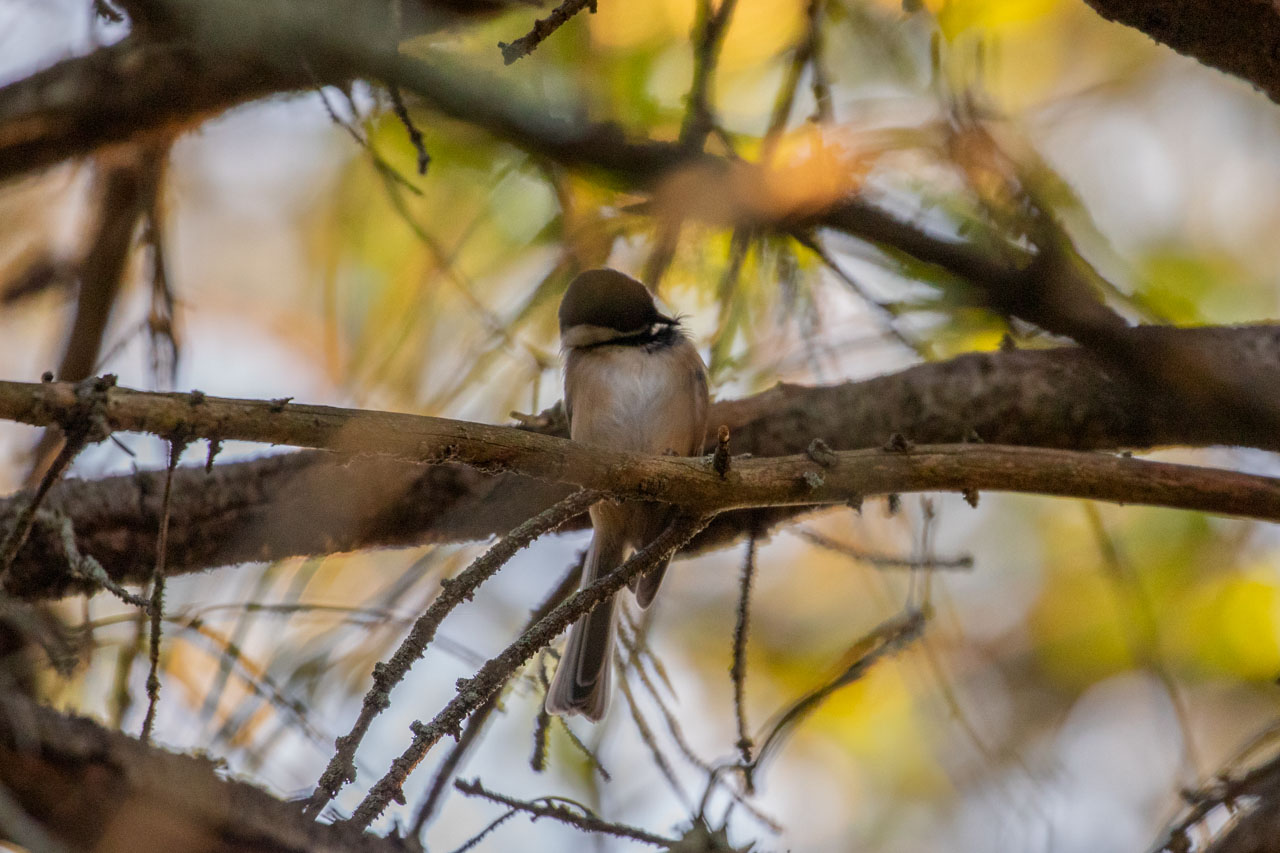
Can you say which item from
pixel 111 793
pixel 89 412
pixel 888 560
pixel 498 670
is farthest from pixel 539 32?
pixel 888 560

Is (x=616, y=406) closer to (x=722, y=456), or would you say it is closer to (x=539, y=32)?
(x=722, y=456)

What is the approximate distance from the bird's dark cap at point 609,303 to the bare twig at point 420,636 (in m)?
1.59

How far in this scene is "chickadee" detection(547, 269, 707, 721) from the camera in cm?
347

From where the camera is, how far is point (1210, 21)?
2.24 metres

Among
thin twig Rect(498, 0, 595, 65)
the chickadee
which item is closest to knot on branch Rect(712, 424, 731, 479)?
thin twig Rect(498, 0, 595, 65)

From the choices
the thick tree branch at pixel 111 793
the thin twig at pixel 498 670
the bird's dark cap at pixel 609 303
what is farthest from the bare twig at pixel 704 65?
the thick tree branch at pixel 111 793

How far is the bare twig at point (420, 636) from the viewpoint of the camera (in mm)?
1627

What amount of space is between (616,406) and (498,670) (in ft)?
6.17

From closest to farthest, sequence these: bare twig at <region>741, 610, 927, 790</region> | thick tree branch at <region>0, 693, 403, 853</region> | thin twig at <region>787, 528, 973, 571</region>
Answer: thick tree branch at <region>0, 693, 403, 853</region>
bare twig at <region>741, 610, 927, 790</region>
thin twig at <region>787, 528, 973, 571</region>

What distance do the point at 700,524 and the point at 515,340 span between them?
119cm

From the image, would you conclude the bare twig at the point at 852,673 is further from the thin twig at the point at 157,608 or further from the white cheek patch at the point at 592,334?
the white cheek patch at the point at 592,334

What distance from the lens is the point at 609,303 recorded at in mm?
3801

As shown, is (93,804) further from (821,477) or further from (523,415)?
(523,415)

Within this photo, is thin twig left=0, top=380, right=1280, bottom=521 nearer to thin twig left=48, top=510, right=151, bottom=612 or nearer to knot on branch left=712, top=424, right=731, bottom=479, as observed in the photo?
knot on branch left=712, top=424, right=731, bottom=479
